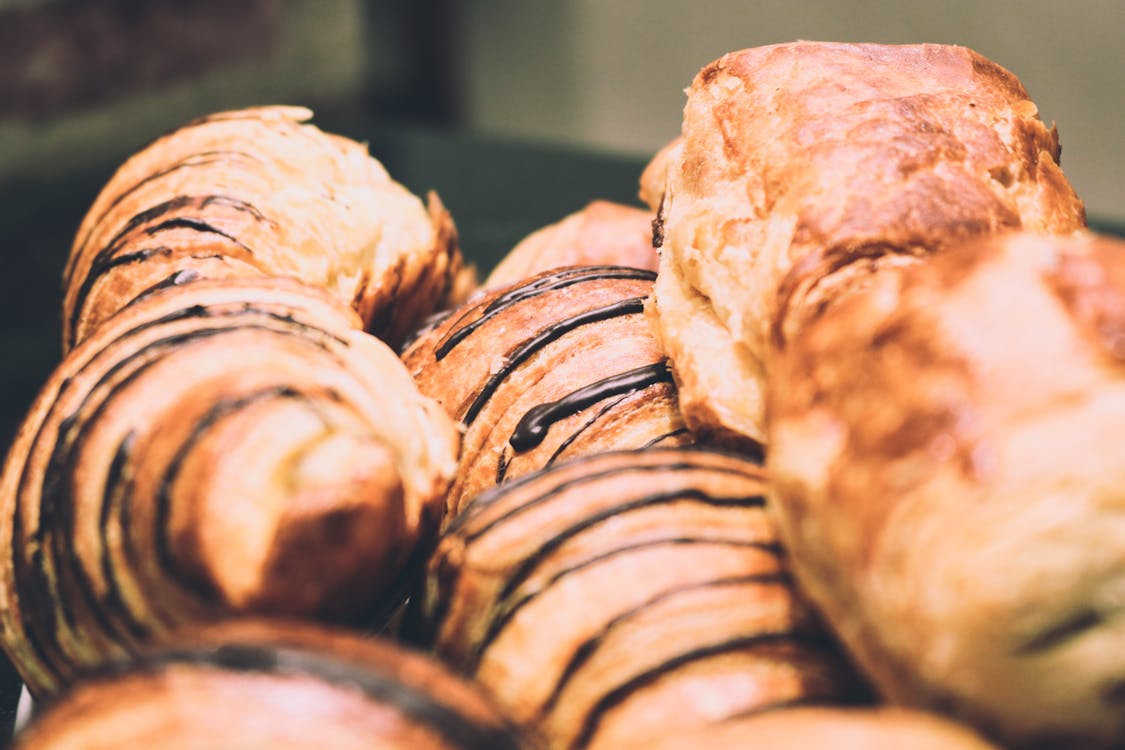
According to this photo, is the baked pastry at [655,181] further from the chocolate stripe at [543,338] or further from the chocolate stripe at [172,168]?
the chocolate stripe at [172,168]

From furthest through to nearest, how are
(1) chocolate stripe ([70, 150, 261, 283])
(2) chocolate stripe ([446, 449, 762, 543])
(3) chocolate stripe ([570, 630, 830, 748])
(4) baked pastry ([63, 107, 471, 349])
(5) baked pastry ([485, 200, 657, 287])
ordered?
(5) baked pastry ([485, 200, 657, 287]) < (1) chocolate stripe ([70, 150, 261, 283]) < (4) baked pastry ([63, 107, 471, 349]) < (2) chocolate stripe ([446, 449, 762, 543]) < (3) chocolate stripe ([570, 630, 830, 748])

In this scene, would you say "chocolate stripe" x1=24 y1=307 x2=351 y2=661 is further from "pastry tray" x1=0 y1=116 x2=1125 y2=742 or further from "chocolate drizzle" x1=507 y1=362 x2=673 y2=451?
"pastry tray" x1=0 y1=116 x2=1125 y2=742

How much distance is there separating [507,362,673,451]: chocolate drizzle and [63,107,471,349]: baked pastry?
0.28m

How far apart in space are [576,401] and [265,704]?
52cm

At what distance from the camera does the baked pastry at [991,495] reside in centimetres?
58

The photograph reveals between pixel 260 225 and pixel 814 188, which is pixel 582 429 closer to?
pixel 814 188

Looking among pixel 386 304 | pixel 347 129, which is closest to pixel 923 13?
pixel 347 129

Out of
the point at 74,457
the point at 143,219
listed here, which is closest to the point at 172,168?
the point at 143,219

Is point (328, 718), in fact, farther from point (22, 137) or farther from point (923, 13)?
point (22, 137)

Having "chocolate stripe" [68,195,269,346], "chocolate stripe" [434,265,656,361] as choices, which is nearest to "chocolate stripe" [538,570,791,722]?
"chocolate stripe" [434,265,656,361]

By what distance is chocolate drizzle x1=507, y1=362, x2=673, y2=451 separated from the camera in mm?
1025

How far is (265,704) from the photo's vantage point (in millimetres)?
561

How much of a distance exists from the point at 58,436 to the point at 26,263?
1542 millimetres

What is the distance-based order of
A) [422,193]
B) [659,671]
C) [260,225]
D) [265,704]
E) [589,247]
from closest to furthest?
[265,704] → [659,671] → [260,225] → [589,247] → [422,193]
